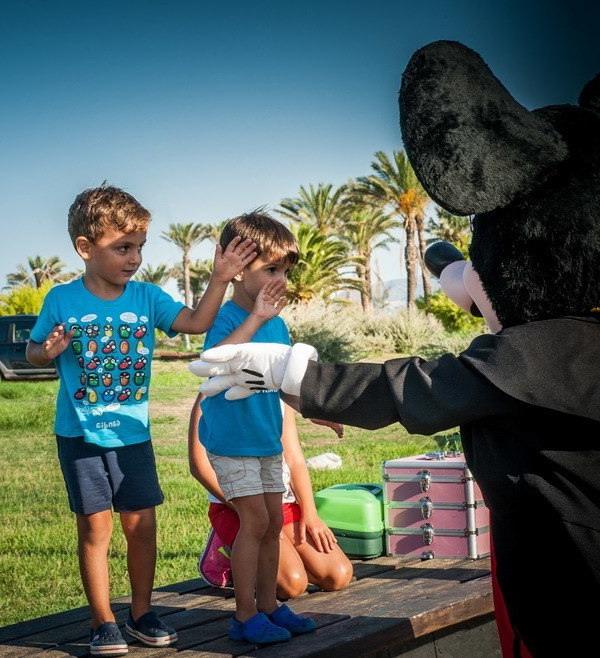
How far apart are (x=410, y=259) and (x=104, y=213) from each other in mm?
30821

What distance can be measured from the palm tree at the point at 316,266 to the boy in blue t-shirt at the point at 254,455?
2522cm

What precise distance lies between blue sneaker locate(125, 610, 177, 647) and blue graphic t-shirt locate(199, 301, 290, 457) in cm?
53

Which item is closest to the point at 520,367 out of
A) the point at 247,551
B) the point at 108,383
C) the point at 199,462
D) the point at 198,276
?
the point at 247,551

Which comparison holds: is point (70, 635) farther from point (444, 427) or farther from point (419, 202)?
point (419, 202)

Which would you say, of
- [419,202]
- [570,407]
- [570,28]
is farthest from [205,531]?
[419,202]

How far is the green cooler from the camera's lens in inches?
149

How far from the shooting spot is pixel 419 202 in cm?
3281

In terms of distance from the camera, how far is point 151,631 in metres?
2.72

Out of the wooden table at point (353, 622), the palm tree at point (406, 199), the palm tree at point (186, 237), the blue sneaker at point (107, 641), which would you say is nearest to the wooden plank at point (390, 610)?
the wooden table at point (353, 622)

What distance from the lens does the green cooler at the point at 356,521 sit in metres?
3.77

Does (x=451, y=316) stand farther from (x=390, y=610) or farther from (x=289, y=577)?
(x=390, y=610)

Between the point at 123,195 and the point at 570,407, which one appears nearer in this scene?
the point at 570,407

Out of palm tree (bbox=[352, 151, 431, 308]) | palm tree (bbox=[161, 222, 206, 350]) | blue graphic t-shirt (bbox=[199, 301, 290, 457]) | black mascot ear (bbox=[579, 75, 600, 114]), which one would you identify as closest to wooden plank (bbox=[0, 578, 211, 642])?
blue graphic t-shirt (bbox=[199, 301, 290, 457])

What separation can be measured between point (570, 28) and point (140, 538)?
3354 mm
